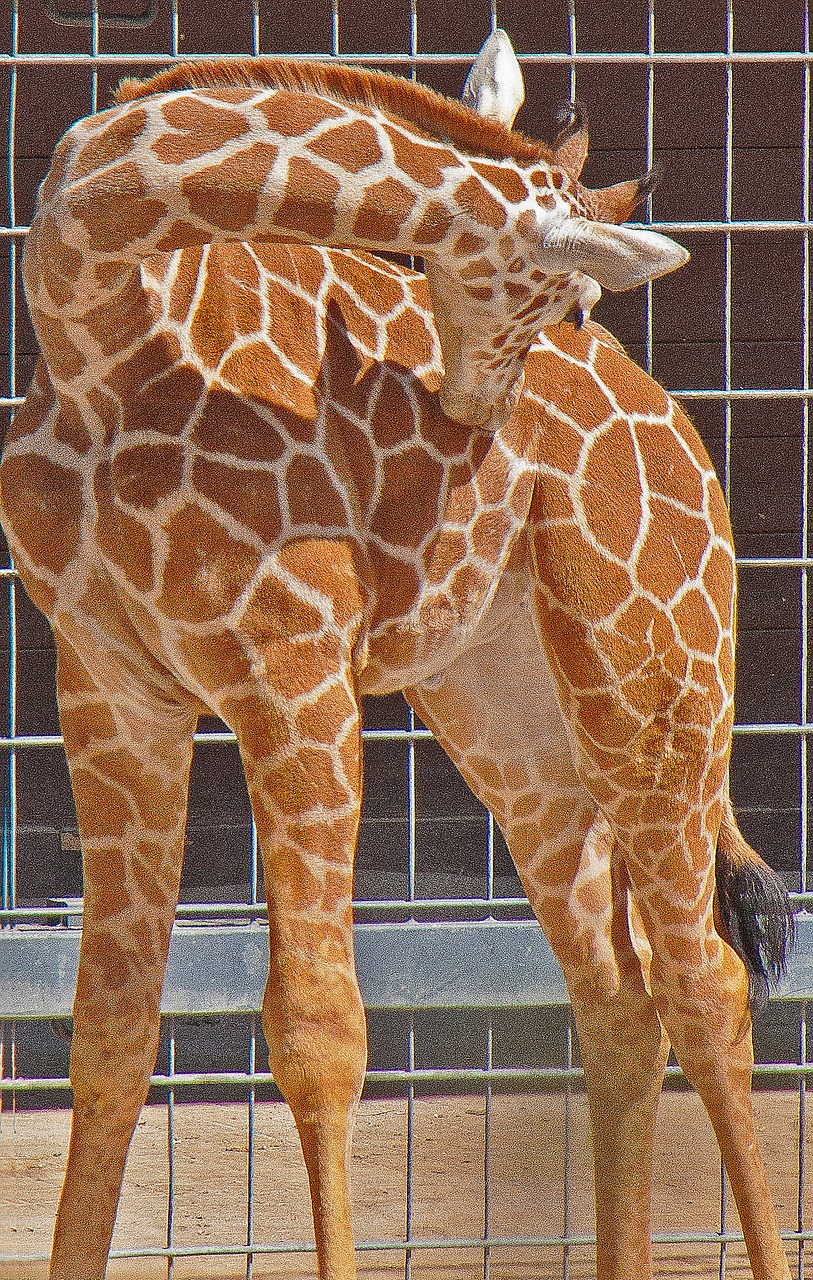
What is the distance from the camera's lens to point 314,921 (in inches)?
60.4

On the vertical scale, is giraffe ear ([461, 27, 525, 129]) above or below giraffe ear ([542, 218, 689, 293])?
above

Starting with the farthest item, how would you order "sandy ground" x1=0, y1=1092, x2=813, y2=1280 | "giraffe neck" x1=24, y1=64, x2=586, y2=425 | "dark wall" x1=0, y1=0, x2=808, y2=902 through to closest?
1. "dark wall" x1=0, y1=0, x2=808, y2=902
2. "sandy ground" x1=0, y1=1092, x2=813, y2=1280
3. "giraffe neck" x1=24, y1=64, x2=586, y2=425

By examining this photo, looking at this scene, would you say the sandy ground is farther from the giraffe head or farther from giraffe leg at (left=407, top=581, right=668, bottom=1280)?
the giraffe head

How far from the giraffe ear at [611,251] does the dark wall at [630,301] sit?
7.69 ft

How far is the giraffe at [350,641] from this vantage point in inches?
60.1

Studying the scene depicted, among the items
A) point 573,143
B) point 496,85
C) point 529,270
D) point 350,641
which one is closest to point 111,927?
point 350,641

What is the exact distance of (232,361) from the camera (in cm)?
158

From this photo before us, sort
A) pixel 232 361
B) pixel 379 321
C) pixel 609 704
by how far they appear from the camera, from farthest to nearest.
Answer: pixel 609 704 < pixel 379 321 < pixel 232 361

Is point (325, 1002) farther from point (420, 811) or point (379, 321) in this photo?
point (420, 811)

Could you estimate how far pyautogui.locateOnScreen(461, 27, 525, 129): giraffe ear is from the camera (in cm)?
193

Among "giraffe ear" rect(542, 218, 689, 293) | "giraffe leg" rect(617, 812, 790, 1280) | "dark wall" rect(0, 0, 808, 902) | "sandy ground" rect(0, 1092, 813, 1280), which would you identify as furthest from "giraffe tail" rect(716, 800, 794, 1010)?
"dark wall" rect(0, 0, 808, 902)

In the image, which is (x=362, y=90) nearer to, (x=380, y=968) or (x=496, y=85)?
(x=496, y=85)

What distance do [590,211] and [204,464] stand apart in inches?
21.1

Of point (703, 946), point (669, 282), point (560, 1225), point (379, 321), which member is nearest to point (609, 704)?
point (703, 946)
